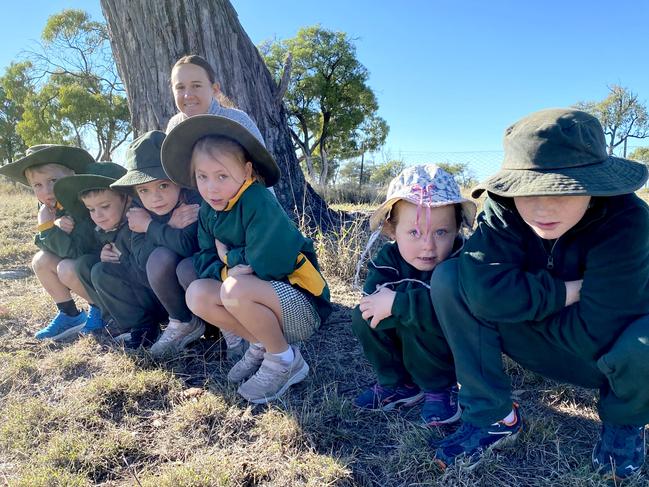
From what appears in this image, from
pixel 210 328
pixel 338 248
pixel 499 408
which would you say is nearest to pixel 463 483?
pixel 499 408

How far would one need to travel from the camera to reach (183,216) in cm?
272

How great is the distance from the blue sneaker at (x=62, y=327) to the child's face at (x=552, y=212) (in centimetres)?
317

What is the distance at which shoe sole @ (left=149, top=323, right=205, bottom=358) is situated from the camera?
108 inches

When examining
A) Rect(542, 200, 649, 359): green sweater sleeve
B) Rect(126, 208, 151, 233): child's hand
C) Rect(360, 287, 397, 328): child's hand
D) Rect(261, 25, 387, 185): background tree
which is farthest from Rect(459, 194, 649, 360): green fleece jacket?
Rect(261, 25, 387, 185): background tree

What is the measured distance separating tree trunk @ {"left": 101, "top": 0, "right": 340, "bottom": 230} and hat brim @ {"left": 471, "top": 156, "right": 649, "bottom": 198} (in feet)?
9.72

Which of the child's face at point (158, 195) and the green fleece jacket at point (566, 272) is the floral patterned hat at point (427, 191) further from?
the child's face at point (158, 195)

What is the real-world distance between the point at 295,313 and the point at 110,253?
1.50 metres

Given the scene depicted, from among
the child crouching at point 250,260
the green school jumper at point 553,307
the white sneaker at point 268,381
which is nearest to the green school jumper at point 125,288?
the child crouching at point 250,260

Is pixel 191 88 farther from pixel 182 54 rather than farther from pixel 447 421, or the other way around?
pixel 447 421

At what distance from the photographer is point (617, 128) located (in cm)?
3023

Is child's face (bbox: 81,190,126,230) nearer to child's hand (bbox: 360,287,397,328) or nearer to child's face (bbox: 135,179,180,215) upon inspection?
child's face (bbox: 135,179,180,215)

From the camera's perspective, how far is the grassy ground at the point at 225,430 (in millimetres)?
1729

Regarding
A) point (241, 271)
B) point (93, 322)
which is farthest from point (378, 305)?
point (93, 322)

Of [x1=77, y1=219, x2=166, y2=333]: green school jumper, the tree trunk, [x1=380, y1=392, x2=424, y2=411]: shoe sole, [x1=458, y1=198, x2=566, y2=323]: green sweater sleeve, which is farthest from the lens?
the tree trunk
